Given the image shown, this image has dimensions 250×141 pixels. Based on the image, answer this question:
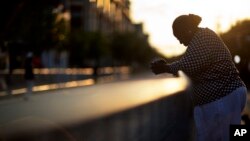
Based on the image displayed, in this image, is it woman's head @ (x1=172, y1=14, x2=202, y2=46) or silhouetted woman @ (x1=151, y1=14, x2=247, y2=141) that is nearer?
silhouetted woman @ (x1=151, y1=14, x2=247, y2=141)

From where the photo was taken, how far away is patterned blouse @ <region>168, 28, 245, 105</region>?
18.9 ft

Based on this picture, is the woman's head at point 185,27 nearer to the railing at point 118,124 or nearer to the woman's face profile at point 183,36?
the woman's face profile at point 183,36

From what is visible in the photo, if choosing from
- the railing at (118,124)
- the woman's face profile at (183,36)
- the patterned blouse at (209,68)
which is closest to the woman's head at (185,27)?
the woman's face profile at (183,36)

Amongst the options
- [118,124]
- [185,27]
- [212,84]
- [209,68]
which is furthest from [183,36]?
[118,124]

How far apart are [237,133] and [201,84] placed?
51 centimetres

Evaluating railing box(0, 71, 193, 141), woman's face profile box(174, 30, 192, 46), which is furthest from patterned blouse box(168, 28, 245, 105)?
railing box(0, 71, 193, 141)

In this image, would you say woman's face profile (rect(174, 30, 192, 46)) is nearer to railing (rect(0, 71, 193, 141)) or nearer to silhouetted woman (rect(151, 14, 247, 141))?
silhouetted woman (rect(151, 14, 247, 141))

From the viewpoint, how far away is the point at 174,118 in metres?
11.1

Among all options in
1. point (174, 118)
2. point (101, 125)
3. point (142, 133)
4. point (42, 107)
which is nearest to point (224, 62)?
point (101, 125)

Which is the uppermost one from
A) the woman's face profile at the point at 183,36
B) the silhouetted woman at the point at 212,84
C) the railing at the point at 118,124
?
the woman's face profile at the point at 183,36

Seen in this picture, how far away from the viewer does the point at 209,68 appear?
5.79 meters

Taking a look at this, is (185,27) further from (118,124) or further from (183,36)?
(118,124)

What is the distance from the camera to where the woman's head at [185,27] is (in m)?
5.96

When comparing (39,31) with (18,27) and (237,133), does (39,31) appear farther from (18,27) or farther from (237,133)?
(237,133)
